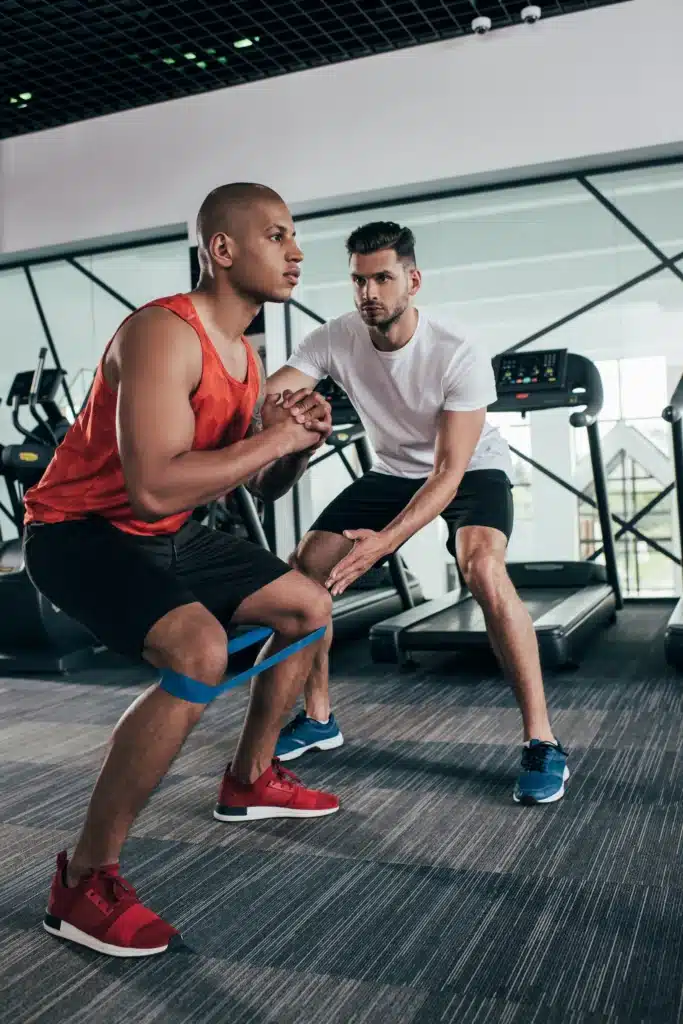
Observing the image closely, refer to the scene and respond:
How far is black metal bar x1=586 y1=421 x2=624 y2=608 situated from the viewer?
4.88 m

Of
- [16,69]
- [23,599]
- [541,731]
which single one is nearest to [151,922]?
[541,731]

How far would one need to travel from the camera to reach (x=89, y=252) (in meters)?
6.93

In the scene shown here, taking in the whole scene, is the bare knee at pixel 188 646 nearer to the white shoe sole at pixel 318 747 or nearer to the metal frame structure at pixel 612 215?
the white shoe sole at pixel 318 747

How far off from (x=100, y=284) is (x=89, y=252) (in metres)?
0.24

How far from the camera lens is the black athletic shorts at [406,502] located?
9.01 ft

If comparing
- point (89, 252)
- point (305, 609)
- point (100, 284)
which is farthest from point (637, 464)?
point (305, 609)

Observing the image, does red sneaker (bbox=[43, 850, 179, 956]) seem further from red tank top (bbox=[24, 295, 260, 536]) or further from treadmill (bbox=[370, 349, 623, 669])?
treadmill (bbox=[370, 349, 623, 669])

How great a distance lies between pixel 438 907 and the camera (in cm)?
182

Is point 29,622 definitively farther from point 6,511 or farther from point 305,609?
point 6,511

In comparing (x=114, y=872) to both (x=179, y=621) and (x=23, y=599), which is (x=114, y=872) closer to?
(x=179, y=621)

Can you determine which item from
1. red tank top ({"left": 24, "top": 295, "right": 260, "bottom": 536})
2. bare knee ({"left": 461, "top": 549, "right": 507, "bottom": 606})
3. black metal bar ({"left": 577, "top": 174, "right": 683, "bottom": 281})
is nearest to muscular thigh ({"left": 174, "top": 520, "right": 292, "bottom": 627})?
red tank top ({"left": 24, "top": 295, "right": 260, "bottom": 536})

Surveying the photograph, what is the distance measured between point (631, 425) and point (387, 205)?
2102 mm

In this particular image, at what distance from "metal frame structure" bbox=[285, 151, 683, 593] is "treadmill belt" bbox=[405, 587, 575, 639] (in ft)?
2.14

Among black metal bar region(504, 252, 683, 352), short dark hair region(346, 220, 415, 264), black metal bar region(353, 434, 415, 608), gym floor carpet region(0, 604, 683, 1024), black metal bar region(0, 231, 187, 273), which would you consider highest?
black metal bar region(0, 231, 187, 273)
